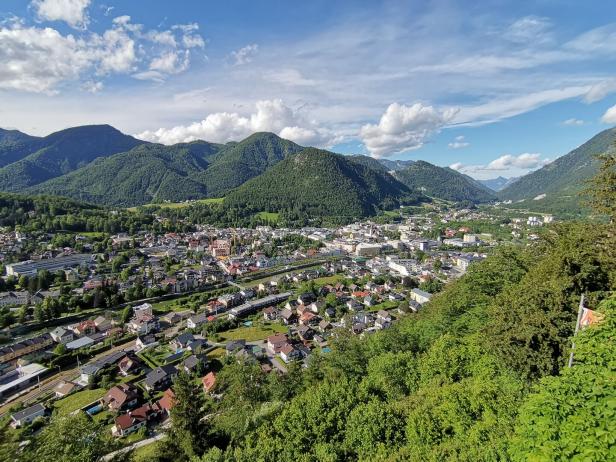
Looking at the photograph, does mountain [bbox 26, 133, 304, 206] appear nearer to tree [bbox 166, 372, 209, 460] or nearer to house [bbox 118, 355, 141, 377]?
house [bbox 118, 355, 141, 377]

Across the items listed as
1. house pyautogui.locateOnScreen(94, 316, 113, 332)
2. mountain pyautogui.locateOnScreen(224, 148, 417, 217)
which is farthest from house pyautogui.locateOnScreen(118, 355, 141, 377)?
mountain pyautogui.locateOnScreen(224, 148, 417, 217)

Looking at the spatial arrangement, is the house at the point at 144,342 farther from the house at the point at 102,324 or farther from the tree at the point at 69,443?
the tree at the point at 69,443

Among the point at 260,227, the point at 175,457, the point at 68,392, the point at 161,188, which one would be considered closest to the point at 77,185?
the point at 161,188

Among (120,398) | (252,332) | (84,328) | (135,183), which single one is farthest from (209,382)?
(135,183)

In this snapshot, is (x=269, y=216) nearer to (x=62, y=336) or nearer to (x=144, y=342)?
(x=144, y=342)

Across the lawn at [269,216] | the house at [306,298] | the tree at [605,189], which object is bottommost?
the house at [306,298]

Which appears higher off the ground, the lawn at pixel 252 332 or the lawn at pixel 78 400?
the lawn at pixel 252 332

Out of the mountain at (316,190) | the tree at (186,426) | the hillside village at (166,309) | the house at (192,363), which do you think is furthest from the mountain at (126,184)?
the tree at (186,426)
